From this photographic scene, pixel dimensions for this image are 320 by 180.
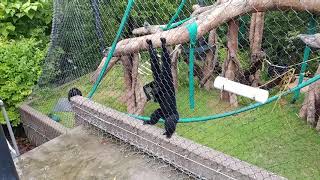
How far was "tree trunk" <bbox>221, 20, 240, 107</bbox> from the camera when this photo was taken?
4402 millimetres

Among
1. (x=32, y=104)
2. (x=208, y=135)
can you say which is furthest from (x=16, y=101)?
(x=208, y=135)

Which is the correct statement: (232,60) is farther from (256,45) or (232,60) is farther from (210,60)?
(210,60)

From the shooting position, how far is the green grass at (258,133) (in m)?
3.81

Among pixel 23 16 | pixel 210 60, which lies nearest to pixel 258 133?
pixel 210 60

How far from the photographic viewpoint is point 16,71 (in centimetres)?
555

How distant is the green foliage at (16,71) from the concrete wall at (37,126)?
0.63 feet

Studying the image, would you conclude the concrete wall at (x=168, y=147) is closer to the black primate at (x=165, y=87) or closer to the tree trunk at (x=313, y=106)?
the black primate at (x=165, y=87)

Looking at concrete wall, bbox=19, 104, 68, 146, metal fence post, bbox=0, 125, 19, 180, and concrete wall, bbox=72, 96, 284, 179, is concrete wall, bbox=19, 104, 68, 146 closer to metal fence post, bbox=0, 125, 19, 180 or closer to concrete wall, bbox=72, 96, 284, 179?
concrete wall, bbox=72, 96, 284, 179

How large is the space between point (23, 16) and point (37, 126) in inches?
89.4

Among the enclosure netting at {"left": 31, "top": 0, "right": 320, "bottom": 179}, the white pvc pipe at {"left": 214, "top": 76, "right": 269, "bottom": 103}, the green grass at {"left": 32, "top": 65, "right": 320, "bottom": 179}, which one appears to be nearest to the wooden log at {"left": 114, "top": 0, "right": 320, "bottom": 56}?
the enclosure netting at {"left": 31, "top": 0, "right": 320, "bottom": 179}

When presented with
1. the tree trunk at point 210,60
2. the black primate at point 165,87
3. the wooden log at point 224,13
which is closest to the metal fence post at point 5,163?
the black primate at point 165,87

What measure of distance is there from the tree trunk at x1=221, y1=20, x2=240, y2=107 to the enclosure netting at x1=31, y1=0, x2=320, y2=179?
0.01 m

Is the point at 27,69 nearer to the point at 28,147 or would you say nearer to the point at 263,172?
the point at 28,147

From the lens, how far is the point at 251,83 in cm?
502
